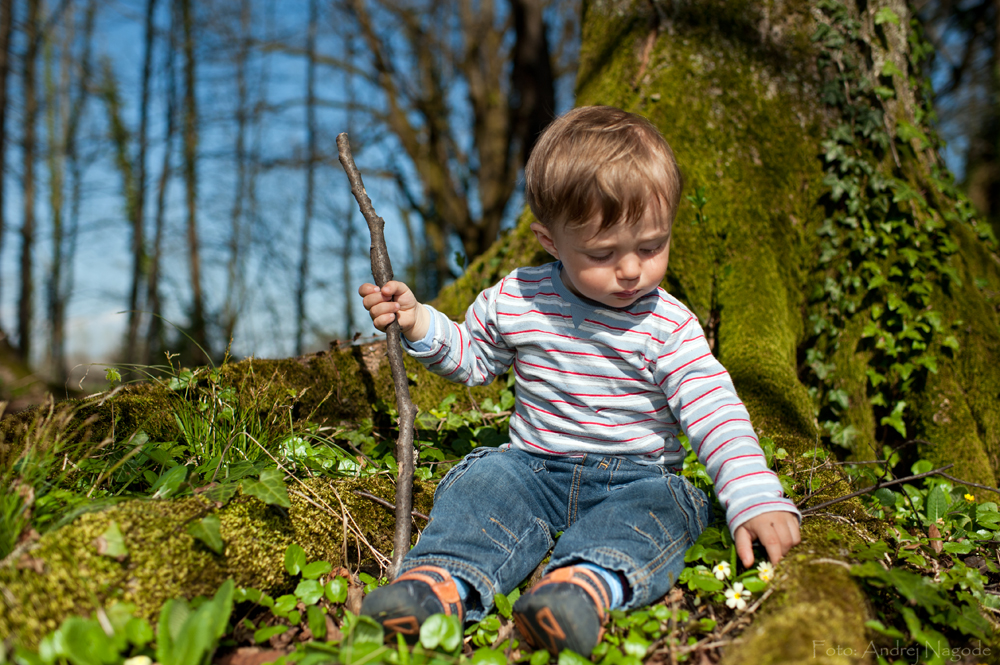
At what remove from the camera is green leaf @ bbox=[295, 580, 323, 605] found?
1.69m

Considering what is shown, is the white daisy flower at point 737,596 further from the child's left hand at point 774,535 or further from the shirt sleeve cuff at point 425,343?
the shirt sleeve cuff at point 425,343

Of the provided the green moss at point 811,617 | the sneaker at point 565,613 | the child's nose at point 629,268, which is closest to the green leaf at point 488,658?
the sneaker at point 565,613

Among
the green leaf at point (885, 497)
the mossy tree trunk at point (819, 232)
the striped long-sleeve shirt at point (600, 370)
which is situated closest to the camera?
the striped long-sleeve shirt at point (600, 370)

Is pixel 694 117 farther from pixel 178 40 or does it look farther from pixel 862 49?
pixel 178 40

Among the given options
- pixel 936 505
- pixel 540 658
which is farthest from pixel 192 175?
pixel 936 505

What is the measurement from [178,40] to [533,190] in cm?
1201

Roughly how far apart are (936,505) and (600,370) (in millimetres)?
1329

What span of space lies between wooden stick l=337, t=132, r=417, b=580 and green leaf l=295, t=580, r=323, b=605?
22cm

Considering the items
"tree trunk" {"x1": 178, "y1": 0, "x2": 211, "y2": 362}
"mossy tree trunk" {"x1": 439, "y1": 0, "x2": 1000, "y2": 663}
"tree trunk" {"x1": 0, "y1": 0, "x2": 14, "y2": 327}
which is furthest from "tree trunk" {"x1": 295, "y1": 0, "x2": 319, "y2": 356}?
"mossy tree trunk" {"x1": 439, "y1": 0, "x2": 1000, "y2": 663}

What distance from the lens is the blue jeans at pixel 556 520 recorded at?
169 cm

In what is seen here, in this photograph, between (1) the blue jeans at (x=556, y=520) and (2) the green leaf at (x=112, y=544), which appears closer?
(2) the green leaf at (x=112, y=544)

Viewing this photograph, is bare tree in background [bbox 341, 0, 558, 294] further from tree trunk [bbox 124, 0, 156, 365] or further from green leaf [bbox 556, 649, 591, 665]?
green leaf [bbox 556, 649, 591, 665]

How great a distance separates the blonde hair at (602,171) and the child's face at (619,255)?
0.03 meters

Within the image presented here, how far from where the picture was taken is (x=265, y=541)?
1747mm
